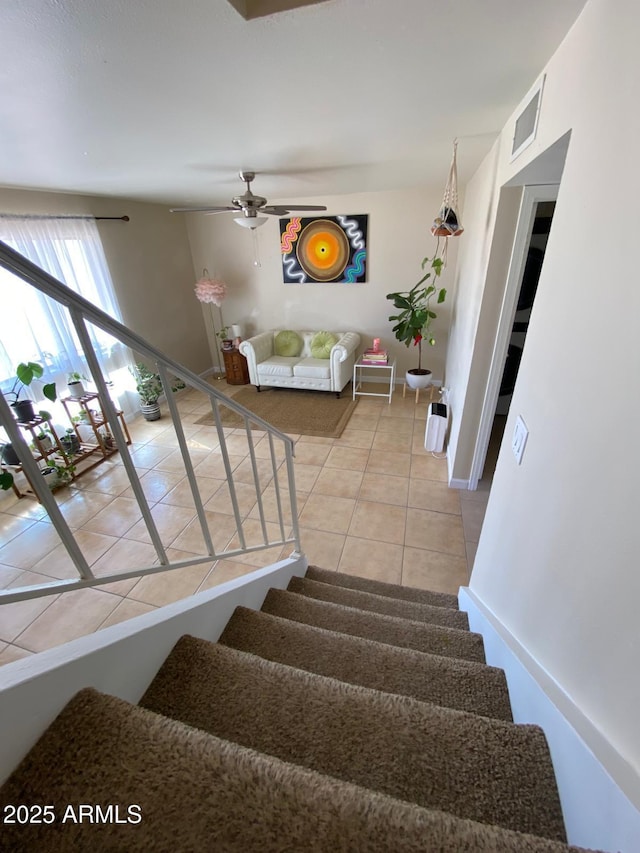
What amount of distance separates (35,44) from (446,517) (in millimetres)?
2895

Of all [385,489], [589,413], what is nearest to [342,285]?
[385,489]

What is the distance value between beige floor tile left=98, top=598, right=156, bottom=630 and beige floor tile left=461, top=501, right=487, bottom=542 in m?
2.03

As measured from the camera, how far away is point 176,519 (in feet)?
8.63

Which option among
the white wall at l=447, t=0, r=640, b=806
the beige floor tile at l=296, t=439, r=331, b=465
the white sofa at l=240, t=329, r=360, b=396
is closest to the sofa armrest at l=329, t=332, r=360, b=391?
the white sofa at l=240, t=329, r=360, b=396

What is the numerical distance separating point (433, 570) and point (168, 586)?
63.2 inches

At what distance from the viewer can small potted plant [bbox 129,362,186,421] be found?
153 inches

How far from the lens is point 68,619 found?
1.94m

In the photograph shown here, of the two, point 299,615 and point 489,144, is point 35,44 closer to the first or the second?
point 299,615

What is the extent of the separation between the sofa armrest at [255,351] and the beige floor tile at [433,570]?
122 inches

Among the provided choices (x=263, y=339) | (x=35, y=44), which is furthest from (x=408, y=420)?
(x=35, y=44)

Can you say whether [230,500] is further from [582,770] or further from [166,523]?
[582,770]

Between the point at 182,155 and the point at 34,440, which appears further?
the point at 34,440

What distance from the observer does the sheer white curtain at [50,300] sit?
2.85 metres

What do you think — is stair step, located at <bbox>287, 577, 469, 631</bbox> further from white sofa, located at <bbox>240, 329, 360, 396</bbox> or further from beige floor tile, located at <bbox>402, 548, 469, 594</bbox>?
white sofa, located at <bbox>240, 329, 360, 396</bbox>
